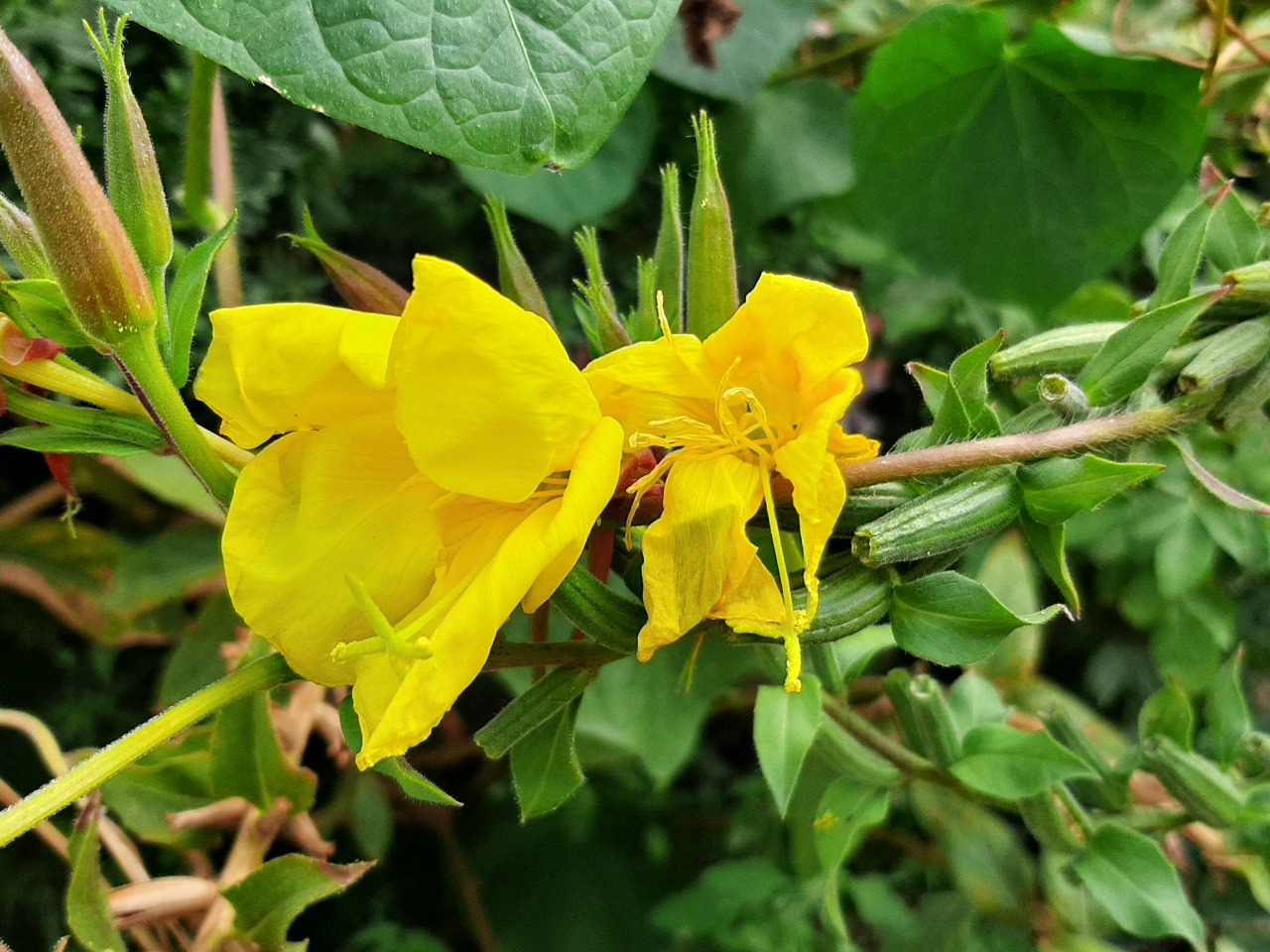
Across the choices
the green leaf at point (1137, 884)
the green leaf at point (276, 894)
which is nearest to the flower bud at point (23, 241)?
the green leaf at point (276, 894)

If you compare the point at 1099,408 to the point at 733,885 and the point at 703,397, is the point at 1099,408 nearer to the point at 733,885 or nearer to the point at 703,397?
the point at 703,397

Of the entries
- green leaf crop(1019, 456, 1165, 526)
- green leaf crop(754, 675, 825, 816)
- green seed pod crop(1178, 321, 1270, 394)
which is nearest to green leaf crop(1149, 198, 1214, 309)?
green seed pod crop(1178, 321, 1270, 394)

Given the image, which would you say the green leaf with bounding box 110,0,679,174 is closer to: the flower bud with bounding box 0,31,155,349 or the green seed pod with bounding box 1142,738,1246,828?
the flower bud with bounding box 0,31,155,349

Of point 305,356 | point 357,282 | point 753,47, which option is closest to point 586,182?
point 753,47

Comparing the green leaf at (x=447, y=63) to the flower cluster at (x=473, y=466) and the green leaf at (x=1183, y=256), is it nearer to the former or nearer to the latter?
the flower cluster at (x=473, y=466)

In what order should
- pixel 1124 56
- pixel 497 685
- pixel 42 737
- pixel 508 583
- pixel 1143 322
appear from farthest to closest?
pixel 497 685, pixel 1124 56, pixel 42 737, pixel 1143 322, pixel 508 583

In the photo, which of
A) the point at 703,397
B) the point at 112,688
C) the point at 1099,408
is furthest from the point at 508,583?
the point at 112,688

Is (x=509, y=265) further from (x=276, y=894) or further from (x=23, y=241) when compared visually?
(x=276, y=894)
